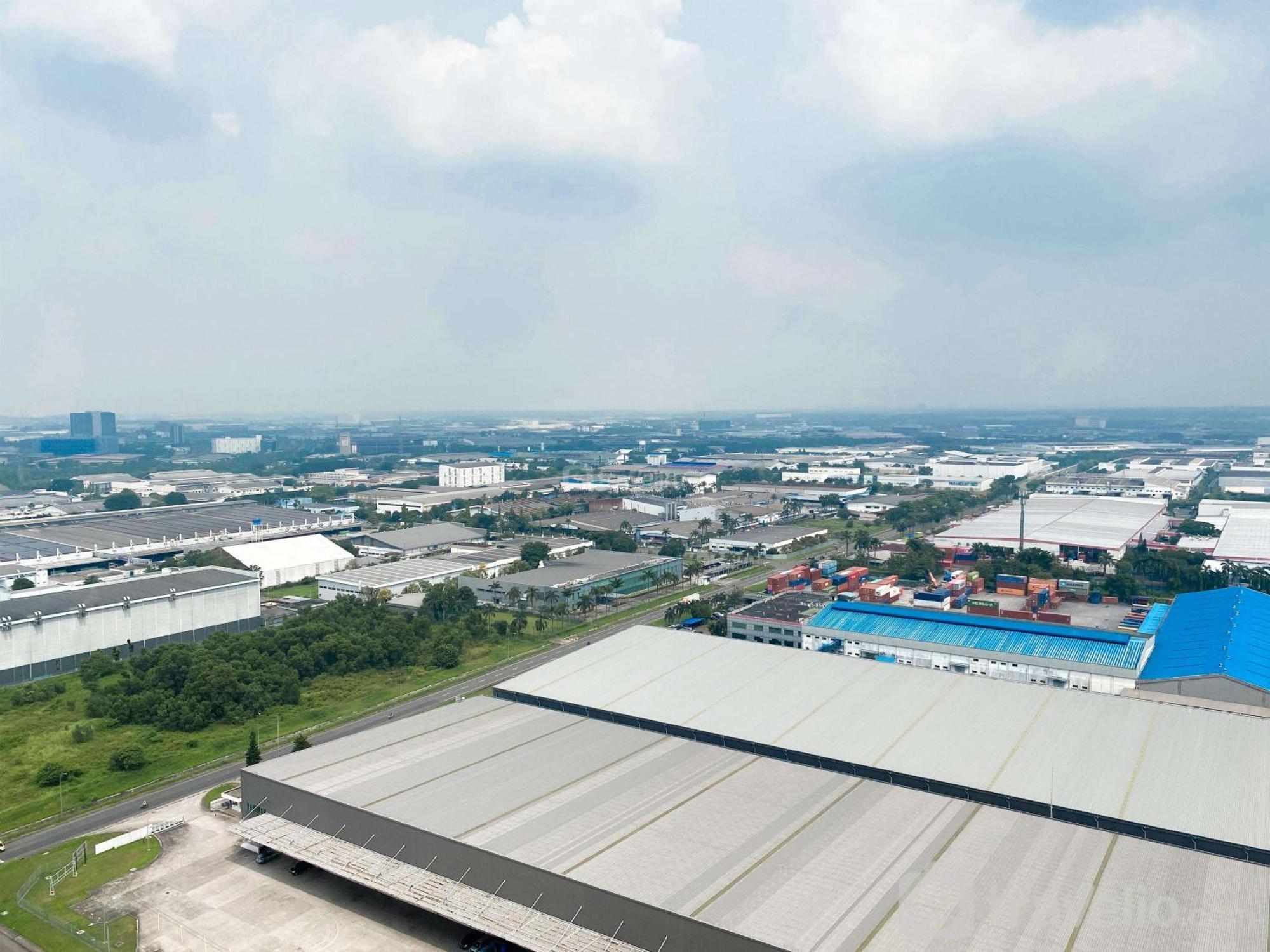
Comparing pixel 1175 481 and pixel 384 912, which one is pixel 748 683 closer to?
pixel 384 912

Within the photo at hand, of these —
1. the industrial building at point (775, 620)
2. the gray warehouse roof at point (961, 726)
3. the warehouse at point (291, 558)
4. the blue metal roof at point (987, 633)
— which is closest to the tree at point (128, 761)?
the gray warehouse roof at point (961, 726)

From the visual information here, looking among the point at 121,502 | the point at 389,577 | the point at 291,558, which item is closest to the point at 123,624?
the point at 389,577

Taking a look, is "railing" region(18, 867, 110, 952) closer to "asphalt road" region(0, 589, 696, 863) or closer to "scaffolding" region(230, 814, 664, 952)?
"asphalt road" region(0, 589, 696, 863)

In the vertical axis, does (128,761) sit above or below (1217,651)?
below

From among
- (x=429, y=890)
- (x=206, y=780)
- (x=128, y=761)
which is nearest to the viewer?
(x=429, y=890)

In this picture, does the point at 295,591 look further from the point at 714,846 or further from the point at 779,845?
the point at 779,845

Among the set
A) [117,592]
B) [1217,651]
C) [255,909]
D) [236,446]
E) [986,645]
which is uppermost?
[1217,651]

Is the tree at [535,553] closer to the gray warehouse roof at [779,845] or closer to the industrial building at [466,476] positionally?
the gray warehouse roof at [779,845]
